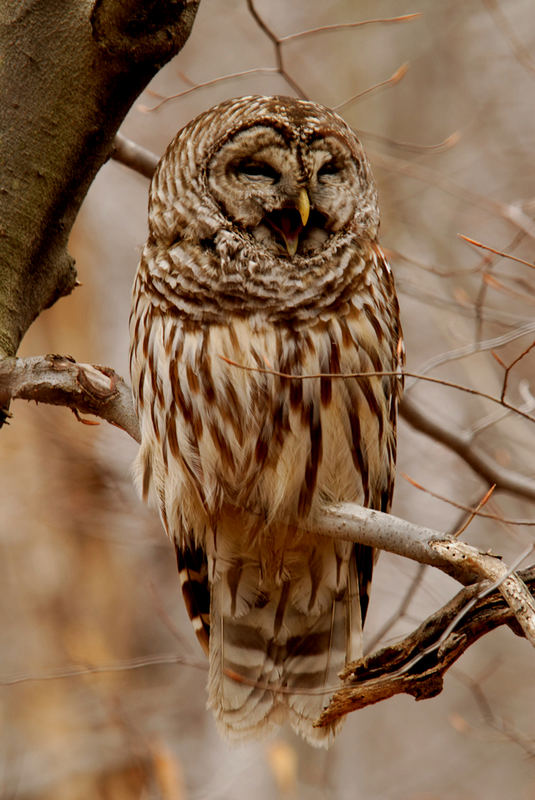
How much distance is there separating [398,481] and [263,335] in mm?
3736

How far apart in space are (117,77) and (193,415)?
999 mm

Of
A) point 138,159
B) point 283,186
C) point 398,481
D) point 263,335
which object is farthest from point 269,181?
point 398,481

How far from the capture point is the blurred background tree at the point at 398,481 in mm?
4555

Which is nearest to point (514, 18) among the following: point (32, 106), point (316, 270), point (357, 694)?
point (316, 270)

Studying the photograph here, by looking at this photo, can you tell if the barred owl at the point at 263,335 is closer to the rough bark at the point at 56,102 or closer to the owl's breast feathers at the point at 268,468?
the owl's breast feathers at the point at 268,468

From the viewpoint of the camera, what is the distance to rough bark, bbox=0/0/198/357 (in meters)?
2.26

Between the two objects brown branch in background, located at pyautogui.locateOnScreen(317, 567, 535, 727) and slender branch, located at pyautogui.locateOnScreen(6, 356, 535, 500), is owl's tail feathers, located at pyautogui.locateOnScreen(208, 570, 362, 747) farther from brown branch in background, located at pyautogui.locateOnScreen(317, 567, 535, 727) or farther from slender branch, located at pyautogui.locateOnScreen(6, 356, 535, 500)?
brown branch in background, located at pyautogui.locateOnScreen(317, 567, 535, 727)

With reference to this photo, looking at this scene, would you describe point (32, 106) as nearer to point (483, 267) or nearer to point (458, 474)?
point (483, 267)

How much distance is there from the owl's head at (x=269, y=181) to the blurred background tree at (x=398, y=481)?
0.43 metres

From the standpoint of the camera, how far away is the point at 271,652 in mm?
3324

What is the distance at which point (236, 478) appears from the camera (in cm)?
291

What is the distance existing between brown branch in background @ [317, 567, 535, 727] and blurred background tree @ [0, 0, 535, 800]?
1.06m

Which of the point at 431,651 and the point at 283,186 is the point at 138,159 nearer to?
the point at 283,186

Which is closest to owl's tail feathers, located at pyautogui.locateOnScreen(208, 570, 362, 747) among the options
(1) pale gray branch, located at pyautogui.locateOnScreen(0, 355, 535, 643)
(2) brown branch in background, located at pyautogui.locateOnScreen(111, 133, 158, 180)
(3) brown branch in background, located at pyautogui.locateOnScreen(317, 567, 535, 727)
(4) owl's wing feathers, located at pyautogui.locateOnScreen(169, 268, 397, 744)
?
(4) owl's wing feathers, located at pyautogui.locateOnScreen(169, 268, 397, 744)
